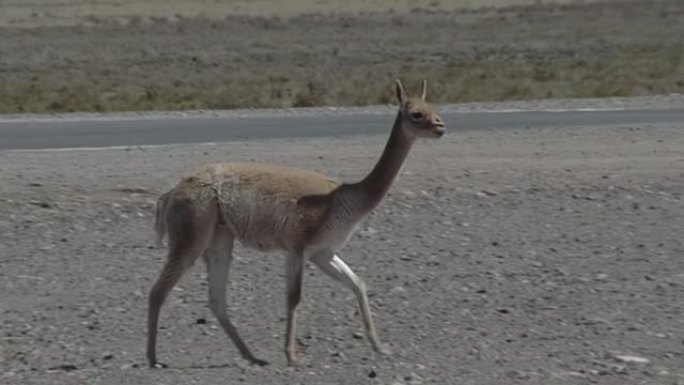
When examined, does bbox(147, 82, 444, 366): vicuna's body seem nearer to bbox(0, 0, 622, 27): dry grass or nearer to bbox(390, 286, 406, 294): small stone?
bbox(390, 286, 406, 294): small stone

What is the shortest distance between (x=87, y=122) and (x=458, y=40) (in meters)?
37.9

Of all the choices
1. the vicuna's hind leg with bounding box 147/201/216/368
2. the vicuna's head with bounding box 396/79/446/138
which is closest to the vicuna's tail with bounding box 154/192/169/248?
the vicuna's hind leg with bounding box 147/201/216/368

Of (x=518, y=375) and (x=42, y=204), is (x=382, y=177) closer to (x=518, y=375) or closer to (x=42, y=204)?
(x=518, y=375)

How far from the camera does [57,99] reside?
32.3 m

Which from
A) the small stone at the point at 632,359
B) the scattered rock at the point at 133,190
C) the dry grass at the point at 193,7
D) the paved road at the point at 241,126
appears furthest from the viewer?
the dry grass at the point at 193,7

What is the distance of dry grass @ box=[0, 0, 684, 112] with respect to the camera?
33.6 metres

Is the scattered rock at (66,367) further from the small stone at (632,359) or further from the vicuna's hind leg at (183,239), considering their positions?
the small stone at (632,359)

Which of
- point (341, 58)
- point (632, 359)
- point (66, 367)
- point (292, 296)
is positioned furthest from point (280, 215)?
point (341, 58)

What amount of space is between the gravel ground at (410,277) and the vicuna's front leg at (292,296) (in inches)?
5.0

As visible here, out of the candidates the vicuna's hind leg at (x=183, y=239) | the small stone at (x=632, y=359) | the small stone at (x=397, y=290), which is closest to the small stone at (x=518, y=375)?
the small stone at (x=632, y=359)

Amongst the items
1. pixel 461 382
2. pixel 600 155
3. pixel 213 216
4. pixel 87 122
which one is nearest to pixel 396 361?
pixel 461 382

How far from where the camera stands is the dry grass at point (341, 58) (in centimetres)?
3359

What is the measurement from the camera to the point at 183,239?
9.55 metres

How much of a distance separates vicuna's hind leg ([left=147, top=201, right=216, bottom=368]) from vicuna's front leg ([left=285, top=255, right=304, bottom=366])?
49cm
